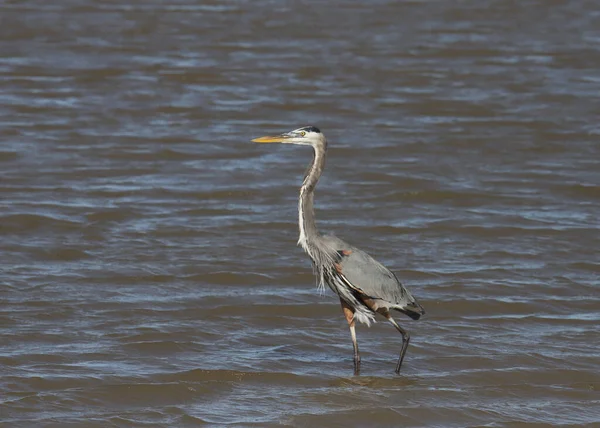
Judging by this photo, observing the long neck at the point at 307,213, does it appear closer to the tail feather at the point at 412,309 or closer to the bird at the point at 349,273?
the bird at the point at 349,273

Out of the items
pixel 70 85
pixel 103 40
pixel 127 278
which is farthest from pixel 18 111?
pixel 127 278

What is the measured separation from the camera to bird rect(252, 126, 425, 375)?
7551 mm

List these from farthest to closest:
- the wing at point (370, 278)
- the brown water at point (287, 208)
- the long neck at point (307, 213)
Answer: the long neck at point (307, 213) < the wing at point (370, 278) < the brown water at point (287, 208)

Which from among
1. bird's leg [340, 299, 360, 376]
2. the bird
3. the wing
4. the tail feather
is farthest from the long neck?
the tail feather

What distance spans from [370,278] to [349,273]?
14cm

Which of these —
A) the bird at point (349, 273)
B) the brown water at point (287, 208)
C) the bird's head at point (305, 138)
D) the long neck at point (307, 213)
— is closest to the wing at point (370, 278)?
the bird at point (349, 273)

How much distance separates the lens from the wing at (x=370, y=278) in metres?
7.53

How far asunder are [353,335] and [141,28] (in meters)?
9.97

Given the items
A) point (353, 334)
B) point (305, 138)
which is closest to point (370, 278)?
point (353, 334)

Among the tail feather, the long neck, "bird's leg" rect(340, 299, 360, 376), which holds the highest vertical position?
the long neck

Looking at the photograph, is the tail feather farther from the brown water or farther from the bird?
the brown water

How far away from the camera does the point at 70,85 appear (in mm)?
14477

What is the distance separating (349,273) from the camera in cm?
755

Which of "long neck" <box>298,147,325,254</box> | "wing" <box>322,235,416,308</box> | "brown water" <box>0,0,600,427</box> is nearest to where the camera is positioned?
"brown water" <box>0,0,600,427</box>
